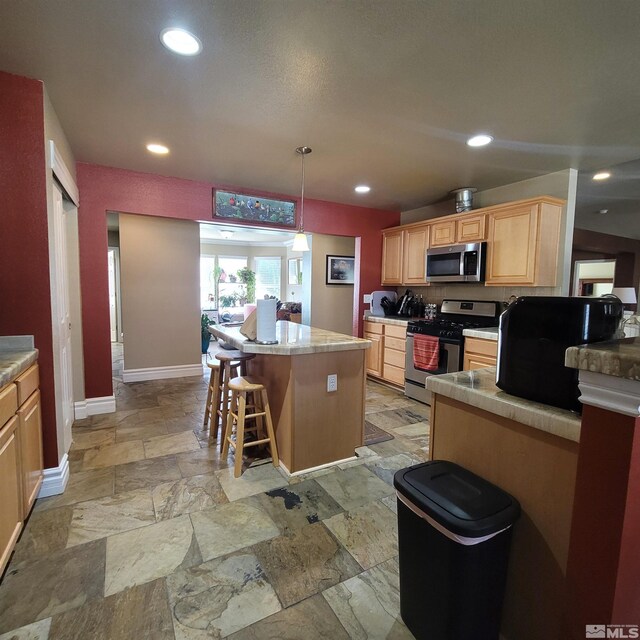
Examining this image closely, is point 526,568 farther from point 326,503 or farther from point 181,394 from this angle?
point 181,394

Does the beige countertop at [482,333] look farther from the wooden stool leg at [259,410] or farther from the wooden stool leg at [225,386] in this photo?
the wooden stool leg at [225,386]

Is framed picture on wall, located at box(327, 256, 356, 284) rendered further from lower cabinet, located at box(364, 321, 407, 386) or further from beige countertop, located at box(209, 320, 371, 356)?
beige countertop, located at box(209, 320, 371, 356)

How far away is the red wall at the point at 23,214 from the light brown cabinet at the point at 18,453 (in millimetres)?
332

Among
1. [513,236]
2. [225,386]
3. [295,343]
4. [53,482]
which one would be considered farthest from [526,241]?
[53,482]

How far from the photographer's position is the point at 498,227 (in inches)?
141

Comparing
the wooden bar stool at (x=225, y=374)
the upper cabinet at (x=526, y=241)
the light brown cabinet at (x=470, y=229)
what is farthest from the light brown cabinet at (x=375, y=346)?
the wooden bar stool at (x=225, y=374)

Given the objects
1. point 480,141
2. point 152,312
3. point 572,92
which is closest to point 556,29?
point 572,92

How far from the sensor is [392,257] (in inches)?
195

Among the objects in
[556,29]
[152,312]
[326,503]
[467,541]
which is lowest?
[326,503]

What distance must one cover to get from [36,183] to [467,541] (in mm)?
2733

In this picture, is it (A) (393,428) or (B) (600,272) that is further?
(B) (600,272)

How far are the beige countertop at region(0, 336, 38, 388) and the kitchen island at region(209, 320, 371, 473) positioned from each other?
113cm

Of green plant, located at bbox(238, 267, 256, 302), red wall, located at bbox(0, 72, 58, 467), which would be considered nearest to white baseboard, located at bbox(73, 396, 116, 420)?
red wall, located at bbox(0, 72, 58, 467)

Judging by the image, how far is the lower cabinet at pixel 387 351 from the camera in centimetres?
437
